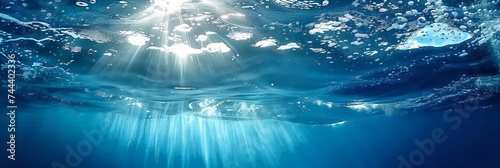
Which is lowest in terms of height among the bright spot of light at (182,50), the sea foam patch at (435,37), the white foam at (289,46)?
the sea foam patch at (435,37)

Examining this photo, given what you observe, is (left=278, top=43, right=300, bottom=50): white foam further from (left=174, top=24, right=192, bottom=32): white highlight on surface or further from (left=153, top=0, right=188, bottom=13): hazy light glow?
(left=153, top=0, right=188, bottom=13): hazy light glow

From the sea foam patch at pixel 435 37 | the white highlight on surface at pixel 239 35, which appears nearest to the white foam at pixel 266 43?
the white highlight on surface at pixel 239 35

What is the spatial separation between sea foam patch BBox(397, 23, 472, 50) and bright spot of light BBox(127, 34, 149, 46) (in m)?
9.76

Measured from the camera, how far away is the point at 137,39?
30.0 feet

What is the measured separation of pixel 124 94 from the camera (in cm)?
1902

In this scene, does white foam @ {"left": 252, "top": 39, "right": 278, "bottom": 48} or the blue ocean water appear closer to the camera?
the blue ocean water

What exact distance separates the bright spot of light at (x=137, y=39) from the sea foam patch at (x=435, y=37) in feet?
32.0

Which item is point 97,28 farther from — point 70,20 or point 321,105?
point 321,105

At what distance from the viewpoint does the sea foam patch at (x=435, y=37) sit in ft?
26.7

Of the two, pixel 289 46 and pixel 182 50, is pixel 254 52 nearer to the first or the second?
pixel 289 46

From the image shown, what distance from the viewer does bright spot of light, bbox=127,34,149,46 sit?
8.90 metres

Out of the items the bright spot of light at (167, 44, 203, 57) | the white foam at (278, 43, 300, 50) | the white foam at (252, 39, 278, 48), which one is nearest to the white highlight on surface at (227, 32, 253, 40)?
the white foam at (252, 39, 278, 48)

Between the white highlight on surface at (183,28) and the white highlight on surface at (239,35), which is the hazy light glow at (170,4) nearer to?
the white highlight on surface at (183,28)

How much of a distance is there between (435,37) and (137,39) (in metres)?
11.1
